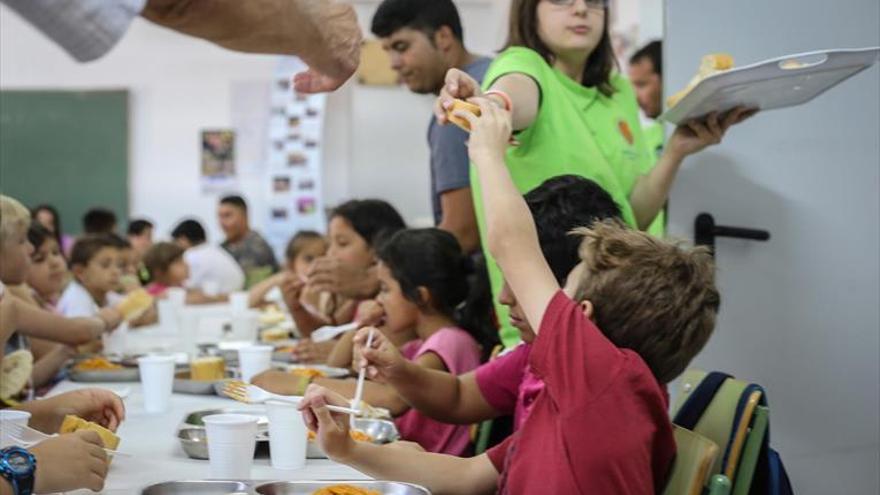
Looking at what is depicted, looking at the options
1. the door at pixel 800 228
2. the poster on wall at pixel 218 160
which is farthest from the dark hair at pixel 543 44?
the poster on wall at pixel 218 160

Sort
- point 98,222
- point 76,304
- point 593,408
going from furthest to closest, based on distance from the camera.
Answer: point 98,222
point 76,304
point 593,408

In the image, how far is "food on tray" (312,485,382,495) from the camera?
144cm

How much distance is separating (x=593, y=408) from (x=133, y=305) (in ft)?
10.1

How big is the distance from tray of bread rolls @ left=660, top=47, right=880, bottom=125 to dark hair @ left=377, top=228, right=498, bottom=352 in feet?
2.21

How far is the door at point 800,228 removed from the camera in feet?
8.84

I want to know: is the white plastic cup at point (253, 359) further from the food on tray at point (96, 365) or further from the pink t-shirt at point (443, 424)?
the food on tray at point (96, 365)

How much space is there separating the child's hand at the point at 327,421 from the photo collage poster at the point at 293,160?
7.74m

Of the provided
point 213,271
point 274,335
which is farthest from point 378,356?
point 213,271

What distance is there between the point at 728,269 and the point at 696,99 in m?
0.59

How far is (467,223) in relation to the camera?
118 inches

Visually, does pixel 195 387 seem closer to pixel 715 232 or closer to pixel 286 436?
pixel 286 436

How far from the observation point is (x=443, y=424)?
2.43m

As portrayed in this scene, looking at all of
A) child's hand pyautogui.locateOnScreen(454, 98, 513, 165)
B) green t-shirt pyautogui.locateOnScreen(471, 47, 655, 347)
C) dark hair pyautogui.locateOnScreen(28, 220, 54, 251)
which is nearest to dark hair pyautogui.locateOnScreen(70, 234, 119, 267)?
dark hair pyautogui.locateOnScreen(28, 220, 54, 251)

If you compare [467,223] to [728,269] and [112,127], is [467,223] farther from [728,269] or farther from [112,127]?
[112,127]
